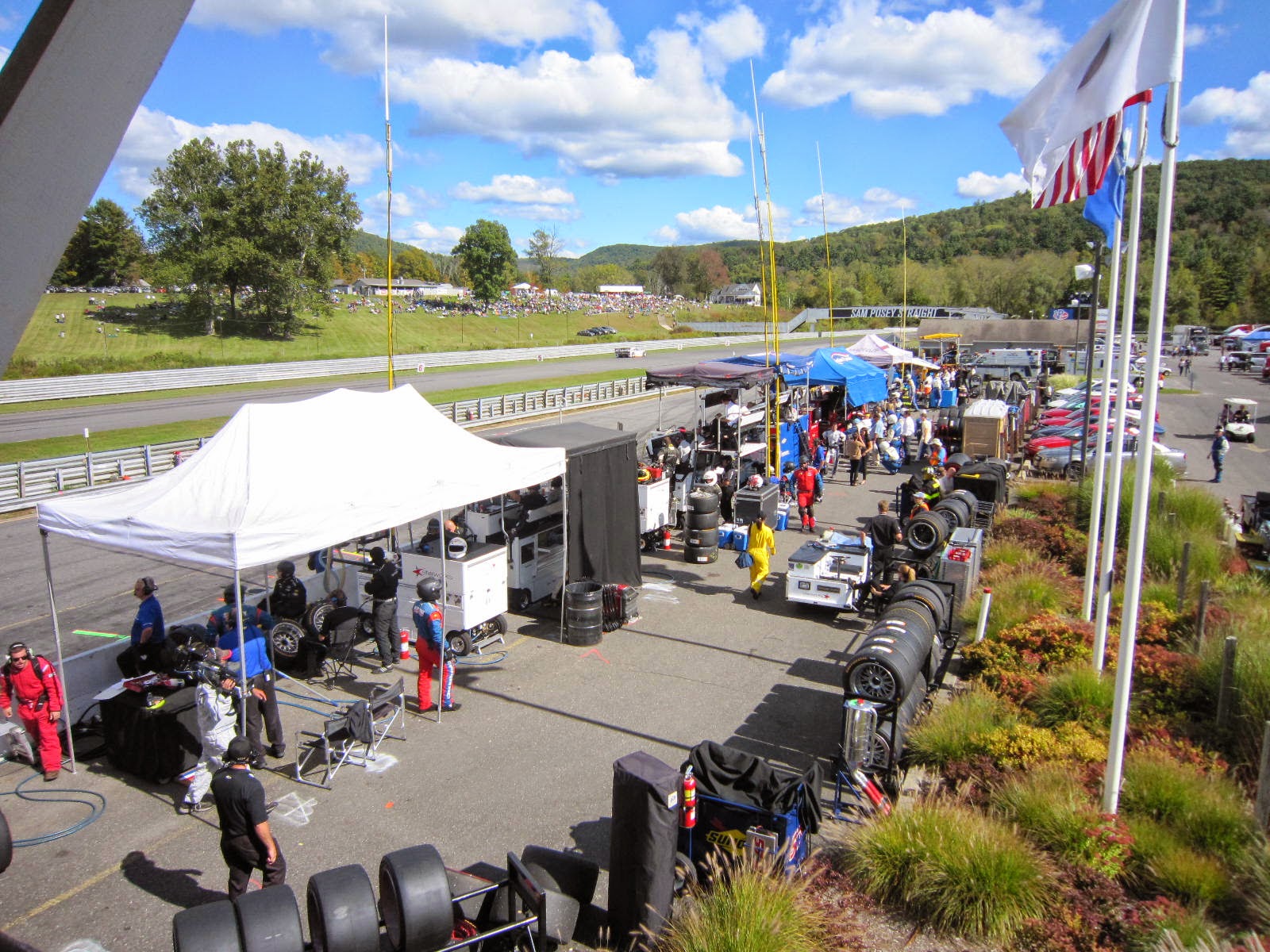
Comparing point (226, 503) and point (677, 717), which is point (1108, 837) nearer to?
point (677, 717)

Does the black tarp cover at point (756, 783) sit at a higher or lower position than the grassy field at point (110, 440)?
lower

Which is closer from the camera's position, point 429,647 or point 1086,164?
point 1086,164

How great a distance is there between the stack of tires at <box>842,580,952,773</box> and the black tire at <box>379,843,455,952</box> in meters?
4.30

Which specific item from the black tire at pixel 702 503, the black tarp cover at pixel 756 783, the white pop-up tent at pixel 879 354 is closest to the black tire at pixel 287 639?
the black tarp cover at pixel 756 783

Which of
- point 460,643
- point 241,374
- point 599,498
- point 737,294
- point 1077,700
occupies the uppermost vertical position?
point 737,294

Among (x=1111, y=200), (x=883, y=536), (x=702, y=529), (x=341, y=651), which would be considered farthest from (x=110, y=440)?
(x=1111, y=200)

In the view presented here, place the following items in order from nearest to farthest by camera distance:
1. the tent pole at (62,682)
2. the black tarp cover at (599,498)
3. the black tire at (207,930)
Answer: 1. the black tire at (207,930)
2. the tent pole at (62,682)
3. the black tarp cover at (599,498)

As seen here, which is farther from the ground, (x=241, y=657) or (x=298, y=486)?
(x=298, y=486)

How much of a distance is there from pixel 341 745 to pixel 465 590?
2952mm

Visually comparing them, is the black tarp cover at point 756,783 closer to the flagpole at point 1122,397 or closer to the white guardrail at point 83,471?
the flagpole at point 1122,397

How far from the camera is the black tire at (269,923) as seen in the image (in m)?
4.88

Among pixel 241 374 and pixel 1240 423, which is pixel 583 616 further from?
pixel 241 374

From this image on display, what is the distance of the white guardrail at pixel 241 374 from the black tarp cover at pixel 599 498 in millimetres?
20189

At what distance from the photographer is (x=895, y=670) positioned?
26.8 ft
